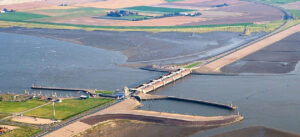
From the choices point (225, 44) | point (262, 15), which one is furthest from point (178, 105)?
point (262, 15)

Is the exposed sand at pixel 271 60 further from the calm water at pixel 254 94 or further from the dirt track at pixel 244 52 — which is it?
the calm water at pixel 254 94

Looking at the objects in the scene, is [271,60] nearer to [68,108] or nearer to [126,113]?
[126,113]

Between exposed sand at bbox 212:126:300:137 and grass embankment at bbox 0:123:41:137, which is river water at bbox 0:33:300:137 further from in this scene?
grass embankment at bbox 0:123:41:137

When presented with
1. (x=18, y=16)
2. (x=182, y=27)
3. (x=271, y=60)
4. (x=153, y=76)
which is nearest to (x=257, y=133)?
(x=153, y=76)

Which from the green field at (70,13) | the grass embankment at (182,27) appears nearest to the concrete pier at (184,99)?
the grass embankment at (182,27)

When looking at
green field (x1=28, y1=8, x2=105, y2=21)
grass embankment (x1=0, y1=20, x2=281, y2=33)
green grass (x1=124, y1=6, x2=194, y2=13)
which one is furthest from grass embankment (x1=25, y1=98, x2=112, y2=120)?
green grass (x1=124, y1=6, x2=194, y2=13)

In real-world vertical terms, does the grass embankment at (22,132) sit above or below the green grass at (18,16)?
below

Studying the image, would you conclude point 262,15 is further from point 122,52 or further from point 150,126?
point 150,126
